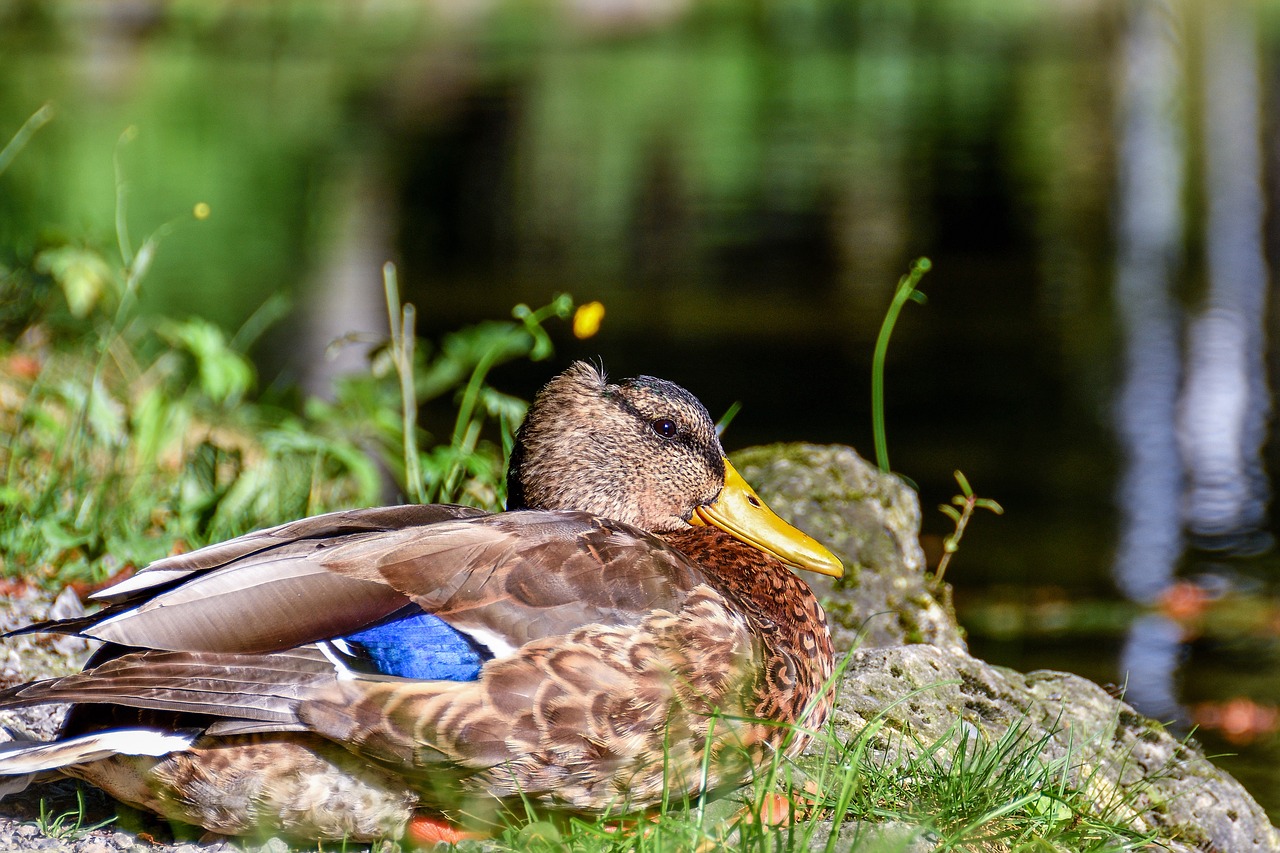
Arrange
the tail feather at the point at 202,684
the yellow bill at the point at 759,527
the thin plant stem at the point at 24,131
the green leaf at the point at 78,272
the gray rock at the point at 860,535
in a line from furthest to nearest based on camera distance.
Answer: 1. the green leaf at the point at 78,272
2. the thin plant stem at the point at 24,131
3. the gray rock at the point at 860,535
4. the yellow bill at the point at 759,527
5. the tail feather at the point at 202,684

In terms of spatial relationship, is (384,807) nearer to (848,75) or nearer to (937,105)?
(937,105)

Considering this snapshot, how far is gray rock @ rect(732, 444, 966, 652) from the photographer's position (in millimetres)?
3439

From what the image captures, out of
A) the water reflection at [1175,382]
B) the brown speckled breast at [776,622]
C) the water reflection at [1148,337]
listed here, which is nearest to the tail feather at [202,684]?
the brown speckled breast at [776,622]

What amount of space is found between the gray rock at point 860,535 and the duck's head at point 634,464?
0.52m

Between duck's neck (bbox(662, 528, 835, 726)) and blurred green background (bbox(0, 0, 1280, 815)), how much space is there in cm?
137

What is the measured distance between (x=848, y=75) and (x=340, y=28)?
Result: 11.8 meters

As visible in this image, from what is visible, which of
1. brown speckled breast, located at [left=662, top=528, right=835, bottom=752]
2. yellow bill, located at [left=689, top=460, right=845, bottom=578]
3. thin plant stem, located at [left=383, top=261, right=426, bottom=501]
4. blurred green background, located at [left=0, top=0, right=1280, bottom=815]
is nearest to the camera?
brown speckled breast, located at [left=662, top=528, right=835, bottom=752]

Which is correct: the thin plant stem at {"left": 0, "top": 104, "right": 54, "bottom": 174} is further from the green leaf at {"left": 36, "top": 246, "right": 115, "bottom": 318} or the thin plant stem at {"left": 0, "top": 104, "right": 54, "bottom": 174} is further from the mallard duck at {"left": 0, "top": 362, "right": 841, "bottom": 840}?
the mallard duck at {"left": 0, "top": 362, "right": 841, "bottom": 840}

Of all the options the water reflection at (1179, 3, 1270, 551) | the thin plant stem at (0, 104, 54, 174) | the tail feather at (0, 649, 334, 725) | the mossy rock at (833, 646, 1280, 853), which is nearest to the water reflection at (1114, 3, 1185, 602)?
the water reflection at (1179, 3, 1270, 551)

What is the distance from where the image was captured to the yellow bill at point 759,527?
291cm

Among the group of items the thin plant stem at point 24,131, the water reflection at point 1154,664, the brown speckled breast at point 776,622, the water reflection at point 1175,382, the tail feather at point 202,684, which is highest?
the thin plant stem at point 24,131

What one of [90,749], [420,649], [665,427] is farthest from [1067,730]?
[90,749]

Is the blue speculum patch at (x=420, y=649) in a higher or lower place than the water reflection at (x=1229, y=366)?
higher

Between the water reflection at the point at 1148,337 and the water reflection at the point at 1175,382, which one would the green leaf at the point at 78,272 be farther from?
the water reflection at the point at 1148,337
